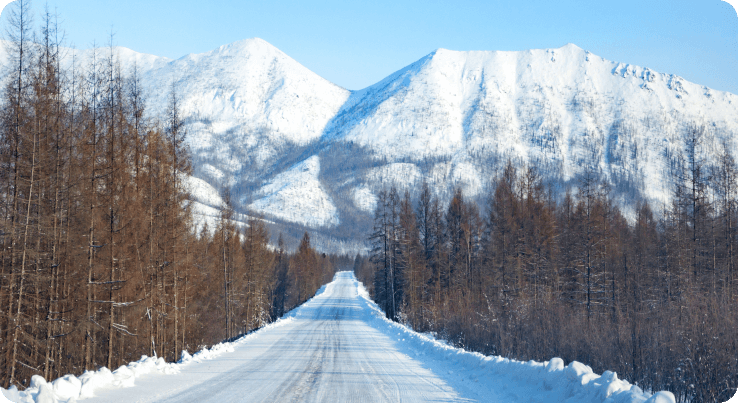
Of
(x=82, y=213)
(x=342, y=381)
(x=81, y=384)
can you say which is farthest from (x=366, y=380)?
(x=82, y=213)

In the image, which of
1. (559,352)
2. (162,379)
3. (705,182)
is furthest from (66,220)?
(705,182)

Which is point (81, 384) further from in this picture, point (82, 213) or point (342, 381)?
point (82, 213)

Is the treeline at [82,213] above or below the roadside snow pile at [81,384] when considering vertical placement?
above

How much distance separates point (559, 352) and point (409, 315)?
2635 cm

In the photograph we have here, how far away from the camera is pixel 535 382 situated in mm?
9125

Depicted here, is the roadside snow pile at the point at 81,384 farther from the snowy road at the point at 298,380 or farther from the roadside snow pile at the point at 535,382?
the roadside snow pile at the point at 535,382

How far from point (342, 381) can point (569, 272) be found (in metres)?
34.1

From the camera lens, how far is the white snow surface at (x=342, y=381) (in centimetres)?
782

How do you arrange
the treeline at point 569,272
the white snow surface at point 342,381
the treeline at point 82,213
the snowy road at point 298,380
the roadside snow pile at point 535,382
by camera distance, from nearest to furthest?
1. the roadside snow pile at point 535,382
2. the white snow surface at point 342,381
3. the snowy road at point 298,380
4. the treeline at point 569,272
5. the treeline at point 82,213

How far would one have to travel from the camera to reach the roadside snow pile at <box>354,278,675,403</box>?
7.11 m

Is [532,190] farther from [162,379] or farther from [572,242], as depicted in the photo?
[162,379]

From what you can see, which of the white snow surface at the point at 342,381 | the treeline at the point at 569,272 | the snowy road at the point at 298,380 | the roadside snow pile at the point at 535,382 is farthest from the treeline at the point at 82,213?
the treeline at the point at 569,272

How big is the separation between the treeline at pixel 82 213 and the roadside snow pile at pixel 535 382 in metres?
12.3

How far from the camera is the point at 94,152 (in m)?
16.7
